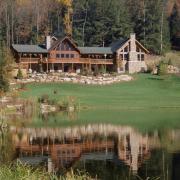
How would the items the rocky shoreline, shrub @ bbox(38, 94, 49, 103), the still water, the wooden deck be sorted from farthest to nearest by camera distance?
the wooden deck
the rocky shoreline
shrub @ bbox(38, 94, 49, 103)
the still water

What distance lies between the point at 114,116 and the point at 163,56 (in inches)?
1682

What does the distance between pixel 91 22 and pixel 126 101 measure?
37042mm

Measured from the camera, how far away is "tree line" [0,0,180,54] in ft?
298

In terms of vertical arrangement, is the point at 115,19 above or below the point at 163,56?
above

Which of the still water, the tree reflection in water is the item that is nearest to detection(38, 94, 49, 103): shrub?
the still water

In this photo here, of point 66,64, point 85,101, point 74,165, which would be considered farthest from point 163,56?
point 74,165

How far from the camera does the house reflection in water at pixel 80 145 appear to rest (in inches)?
1062

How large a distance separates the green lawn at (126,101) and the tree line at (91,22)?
1662 cm

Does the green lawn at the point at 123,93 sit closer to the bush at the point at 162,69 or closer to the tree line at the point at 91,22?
the bush at the point at 162,69

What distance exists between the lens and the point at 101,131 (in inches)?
1559

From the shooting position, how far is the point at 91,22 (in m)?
94.1

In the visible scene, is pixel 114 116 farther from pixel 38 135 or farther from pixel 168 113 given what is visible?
pixel 38 135

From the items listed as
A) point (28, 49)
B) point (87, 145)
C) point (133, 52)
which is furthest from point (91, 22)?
point (87, 145)

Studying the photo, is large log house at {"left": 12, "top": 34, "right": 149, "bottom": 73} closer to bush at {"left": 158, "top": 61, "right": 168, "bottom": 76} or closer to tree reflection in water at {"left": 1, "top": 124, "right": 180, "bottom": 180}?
bush at {"left": 158, "top": 61, "right": 168, "bottom": 76}
